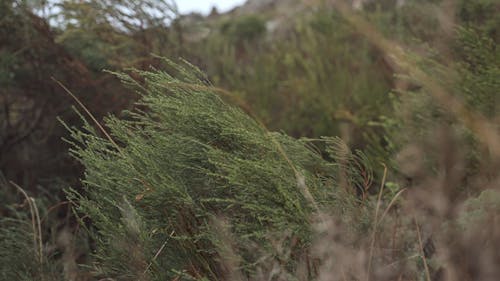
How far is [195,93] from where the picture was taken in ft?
7.61

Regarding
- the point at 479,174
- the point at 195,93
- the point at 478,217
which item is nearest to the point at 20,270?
the point at 195,93

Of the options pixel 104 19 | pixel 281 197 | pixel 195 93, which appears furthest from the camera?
pixel 104 19

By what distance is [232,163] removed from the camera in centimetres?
A: 221

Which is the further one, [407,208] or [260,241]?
[407,208]

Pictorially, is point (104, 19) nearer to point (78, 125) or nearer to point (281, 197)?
point (78, 125)

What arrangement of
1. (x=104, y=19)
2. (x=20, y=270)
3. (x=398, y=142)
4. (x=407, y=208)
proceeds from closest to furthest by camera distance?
(x=20, y=270), (x=407, y=208), (x=398, y=142), (x=104, y=19)

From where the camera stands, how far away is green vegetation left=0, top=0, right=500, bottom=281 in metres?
2.14

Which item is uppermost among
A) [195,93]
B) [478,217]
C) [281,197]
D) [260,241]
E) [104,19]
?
[104,19]

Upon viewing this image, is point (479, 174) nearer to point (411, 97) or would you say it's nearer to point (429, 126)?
point (429, 126)

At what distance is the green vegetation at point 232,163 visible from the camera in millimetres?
2145

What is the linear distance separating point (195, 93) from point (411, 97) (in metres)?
1.94

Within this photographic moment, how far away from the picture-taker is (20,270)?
2812 mm

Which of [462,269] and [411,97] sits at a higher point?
[411,97]

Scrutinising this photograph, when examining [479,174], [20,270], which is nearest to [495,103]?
[479,174]
